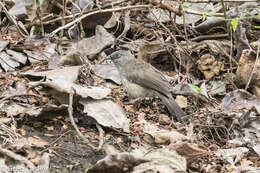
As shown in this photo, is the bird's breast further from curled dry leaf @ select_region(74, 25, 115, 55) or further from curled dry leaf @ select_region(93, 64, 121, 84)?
curled dry leaf @ select_region(74, 25, 115, 55)

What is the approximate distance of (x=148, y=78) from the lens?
6.07 meters

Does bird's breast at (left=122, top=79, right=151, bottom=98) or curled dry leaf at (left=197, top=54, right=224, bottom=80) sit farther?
curled dry leaf at (left=197, top=54, right=224, bottom=80)

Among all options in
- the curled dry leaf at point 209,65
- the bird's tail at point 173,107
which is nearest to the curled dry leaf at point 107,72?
the bird's tail at point 173,107

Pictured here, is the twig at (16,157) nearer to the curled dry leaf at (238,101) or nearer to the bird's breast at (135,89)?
the bird's breast at (135,89)

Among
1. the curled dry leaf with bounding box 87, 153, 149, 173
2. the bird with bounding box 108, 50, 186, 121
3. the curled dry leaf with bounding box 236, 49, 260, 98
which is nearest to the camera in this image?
the curled dry leaf with bounding box 87, 153, 149, 173

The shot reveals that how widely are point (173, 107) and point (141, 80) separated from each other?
0.86 metres

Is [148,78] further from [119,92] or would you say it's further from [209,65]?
[209,65]

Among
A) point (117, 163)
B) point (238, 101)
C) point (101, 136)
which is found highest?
point (117, 163)

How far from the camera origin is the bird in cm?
571

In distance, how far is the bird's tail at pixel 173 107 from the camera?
17.5ft

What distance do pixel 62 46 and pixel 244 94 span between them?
2956mm

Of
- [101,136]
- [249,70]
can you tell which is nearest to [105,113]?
[101,136]

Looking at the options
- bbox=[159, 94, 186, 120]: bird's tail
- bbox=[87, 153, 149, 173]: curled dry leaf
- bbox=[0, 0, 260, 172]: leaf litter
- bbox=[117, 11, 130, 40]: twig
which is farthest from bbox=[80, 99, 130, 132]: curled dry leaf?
bbox=[117, 11, 130, 40]: twig

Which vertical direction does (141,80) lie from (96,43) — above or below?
below
